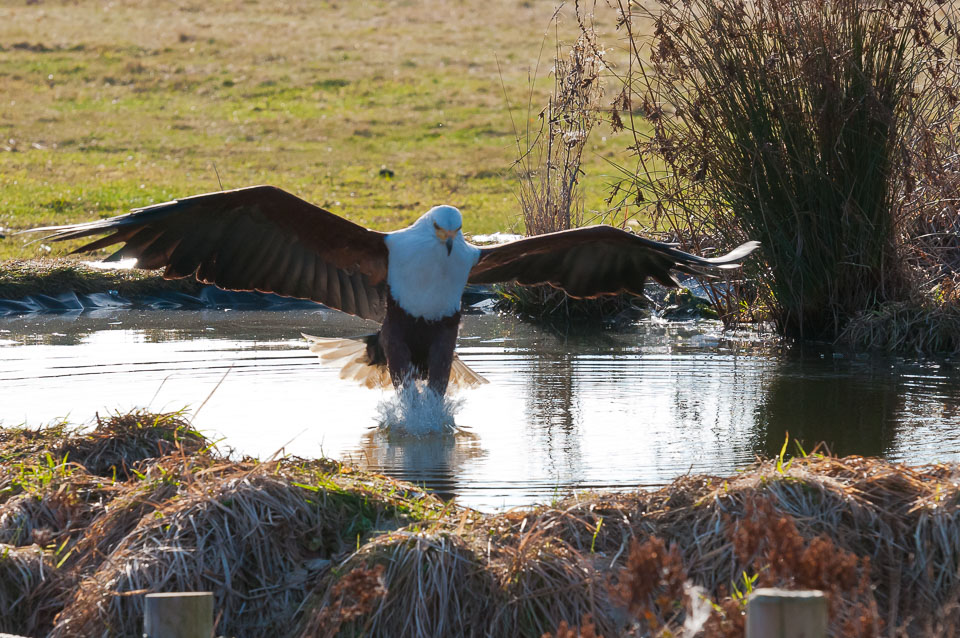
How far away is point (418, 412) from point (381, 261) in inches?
35.1

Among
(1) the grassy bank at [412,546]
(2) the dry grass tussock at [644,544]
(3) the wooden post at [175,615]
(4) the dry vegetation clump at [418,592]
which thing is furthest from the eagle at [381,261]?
(3) the wooden post at [175,615]

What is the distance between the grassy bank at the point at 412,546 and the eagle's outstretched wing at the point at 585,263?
8.51 ft

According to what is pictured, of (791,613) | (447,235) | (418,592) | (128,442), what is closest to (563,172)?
(447,235)

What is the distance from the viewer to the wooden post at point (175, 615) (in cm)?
247

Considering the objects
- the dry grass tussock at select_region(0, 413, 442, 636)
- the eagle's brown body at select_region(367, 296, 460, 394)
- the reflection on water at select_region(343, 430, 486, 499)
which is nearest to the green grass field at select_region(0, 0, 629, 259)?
the eagle's brown body at select_region(367, 296, 460, 394)

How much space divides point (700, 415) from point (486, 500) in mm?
1918

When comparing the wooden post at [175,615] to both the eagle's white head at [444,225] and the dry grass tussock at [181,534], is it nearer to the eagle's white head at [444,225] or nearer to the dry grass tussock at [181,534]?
the dry grass tussock at [181,534]

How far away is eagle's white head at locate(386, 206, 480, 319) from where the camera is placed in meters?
6.05

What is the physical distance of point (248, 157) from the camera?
19.1m

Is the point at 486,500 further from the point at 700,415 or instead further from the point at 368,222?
the point at 368,222

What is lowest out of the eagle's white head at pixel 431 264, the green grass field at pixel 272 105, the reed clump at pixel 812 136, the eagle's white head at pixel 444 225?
the eagle's white head at pixel 431 264

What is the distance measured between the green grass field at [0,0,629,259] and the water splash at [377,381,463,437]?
13.6 ft

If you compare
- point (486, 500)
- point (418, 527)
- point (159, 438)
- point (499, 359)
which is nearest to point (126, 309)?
point (499, 359)

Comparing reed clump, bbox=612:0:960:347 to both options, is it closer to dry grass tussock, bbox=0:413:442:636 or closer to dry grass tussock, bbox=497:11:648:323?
dry grass tussock, bbox=497:11:648:323
